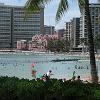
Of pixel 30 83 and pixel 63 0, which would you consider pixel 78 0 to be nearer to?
pixel 63 0

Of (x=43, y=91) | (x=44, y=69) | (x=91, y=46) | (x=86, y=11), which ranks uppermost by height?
(x=86, y=11)

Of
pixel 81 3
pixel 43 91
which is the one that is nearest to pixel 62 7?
pixel 81 3

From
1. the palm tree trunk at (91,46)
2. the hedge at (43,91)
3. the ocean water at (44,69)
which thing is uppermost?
the palm tree trunk at (91,46)

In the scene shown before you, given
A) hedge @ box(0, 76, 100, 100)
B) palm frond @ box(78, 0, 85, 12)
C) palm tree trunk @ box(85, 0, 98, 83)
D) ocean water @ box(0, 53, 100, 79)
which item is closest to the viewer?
hedge @ box(0, 76, 100, 100)

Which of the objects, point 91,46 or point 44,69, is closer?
point 91,46

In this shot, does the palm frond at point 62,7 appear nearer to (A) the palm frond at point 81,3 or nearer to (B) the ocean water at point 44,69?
(A) the palm frond at point 81,3

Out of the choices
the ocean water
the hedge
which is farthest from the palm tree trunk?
the ocean water

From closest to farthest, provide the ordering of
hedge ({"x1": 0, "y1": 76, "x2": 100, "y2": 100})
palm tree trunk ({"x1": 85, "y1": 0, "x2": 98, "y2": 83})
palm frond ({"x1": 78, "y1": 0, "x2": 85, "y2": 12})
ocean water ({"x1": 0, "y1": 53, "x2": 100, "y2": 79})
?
hedge ({"x1": 0, "y1": 76, "x2": 100, "y2": 100}), palm tree trunk ({"x1": 85, "y1": 0, "x2": 98, "y2": 83}), palm frond ({"x1": 78, "y1": 0, "x2": 85, "y2": 12}), ocean water ({"x1": 0, "y1": 53, "x2": 100, "y2": 79})

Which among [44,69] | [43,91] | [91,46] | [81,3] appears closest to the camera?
[43,91]

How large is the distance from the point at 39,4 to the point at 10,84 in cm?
664

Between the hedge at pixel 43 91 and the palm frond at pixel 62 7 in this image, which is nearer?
the hedge at pixel 43 91

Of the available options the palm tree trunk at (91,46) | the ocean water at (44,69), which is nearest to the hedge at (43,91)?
the palm tree trunk at (91,46)

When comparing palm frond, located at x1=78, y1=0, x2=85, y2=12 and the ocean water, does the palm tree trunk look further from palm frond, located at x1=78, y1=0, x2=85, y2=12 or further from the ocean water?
the ocean water

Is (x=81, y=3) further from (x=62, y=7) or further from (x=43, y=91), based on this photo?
(x=43, y=91)
